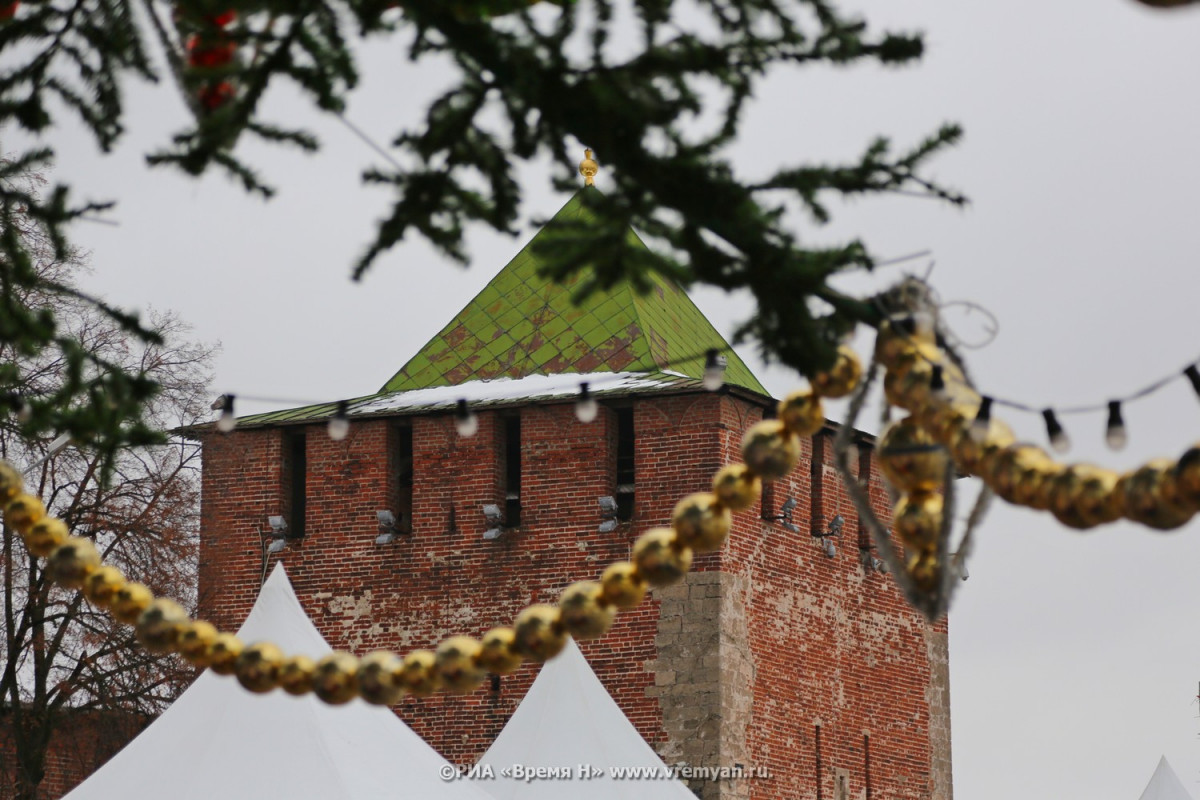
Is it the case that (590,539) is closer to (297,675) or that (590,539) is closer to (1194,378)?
(297,675)

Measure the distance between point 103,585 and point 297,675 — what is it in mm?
619

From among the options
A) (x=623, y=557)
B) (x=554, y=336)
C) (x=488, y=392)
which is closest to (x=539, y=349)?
(x=554, y=336)

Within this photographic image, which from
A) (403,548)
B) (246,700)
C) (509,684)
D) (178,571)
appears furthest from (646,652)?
(246,700)

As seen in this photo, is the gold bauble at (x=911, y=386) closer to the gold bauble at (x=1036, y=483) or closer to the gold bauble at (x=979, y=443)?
the gold bauble at (x=979, y=443)

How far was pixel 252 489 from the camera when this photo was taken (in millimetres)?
24688

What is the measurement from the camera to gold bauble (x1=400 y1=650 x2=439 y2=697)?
503cm

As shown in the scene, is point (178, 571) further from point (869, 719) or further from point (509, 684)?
point (869, 719)

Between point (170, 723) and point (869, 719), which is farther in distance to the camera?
point (869, 719)

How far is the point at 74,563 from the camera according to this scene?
18.0 feet

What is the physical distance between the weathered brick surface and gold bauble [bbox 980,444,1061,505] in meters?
18.1

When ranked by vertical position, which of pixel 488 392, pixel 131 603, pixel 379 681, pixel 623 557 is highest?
pixel 488 392

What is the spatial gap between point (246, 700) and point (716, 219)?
10831 millimetres

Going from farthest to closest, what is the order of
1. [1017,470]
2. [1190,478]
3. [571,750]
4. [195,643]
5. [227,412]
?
[571,750] < [227,412] < [195,643] < [1017,470] < [1190,478]

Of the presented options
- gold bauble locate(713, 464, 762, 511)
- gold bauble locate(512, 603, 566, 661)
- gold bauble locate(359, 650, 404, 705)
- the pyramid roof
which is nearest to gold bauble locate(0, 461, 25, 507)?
gold bauble locate(359, 650, 404, 705)
